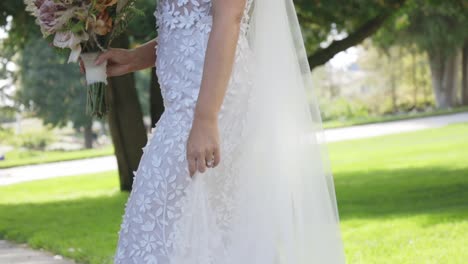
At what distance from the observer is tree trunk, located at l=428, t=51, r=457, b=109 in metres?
46.8

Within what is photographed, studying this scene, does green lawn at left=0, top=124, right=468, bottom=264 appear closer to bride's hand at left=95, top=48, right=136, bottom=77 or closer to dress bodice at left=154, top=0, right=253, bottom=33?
bride's hand at left=95, top=48, right=136, bottom=77

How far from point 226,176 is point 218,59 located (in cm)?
45

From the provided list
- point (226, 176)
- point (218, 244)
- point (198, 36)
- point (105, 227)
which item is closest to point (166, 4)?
point (198, 36)

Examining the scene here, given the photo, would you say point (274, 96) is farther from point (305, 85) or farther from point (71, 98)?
point (71, 98)

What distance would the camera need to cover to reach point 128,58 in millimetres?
3605

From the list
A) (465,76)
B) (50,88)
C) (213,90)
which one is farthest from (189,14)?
(50,88)

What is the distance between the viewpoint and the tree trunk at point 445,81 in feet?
→ 154

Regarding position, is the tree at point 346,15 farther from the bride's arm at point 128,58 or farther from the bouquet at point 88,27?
the bouquet at point 88,27

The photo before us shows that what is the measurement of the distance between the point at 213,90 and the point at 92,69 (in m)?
0.80

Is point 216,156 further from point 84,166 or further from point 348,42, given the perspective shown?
point 84,166

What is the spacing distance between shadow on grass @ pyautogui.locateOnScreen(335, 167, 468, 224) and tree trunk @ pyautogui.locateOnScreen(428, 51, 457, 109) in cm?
3193

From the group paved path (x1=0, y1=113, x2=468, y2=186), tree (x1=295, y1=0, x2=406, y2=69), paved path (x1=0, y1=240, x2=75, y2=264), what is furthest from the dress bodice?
paved path (x1=0, y1=113, x2=468, y2=186)

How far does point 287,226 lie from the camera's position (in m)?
3.27

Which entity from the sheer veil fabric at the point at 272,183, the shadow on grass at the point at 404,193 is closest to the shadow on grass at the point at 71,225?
the shadow on grass at the point at 404,193
